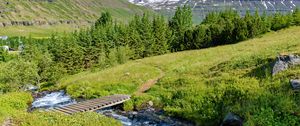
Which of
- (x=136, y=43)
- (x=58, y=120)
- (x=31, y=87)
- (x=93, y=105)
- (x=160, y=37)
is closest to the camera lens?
(x=58, y=120)

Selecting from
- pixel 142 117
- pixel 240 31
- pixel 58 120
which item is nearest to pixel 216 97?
pixel 142 117

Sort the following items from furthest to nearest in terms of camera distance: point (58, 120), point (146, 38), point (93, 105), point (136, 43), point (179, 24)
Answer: point (179, 24)
point (146, 38)
point (136, 43)
point (93, 105)
point (58, 120)

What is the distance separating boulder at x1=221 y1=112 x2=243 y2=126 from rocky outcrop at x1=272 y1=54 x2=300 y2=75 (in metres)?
7.11

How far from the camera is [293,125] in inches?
789

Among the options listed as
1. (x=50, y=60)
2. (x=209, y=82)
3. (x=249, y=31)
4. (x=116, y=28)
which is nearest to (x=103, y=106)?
(x=209, y=82)

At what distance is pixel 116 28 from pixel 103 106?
221 feet

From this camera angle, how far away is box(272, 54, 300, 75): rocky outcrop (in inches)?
1118

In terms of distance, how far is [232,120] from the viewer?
23172 millimetres

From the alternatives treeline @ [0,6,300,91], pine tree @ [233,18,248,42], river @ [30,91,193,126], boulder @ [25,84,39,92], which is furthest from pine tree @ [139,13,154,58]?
river @ [30,91,193,126]

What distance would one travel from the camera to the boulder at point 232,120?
902 inches

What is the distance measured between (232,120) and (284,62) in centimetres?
852

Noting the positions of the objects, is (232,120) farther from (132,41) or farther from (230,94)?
(132,41)

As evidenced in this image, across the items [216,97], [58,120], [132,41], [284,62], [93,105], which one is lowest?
[93,105]

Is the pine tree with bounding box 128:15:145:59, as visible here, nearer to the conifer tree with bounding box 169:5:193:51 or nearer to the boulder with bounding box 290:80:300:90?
the conifer tree with bounding box 169:5:193:51
